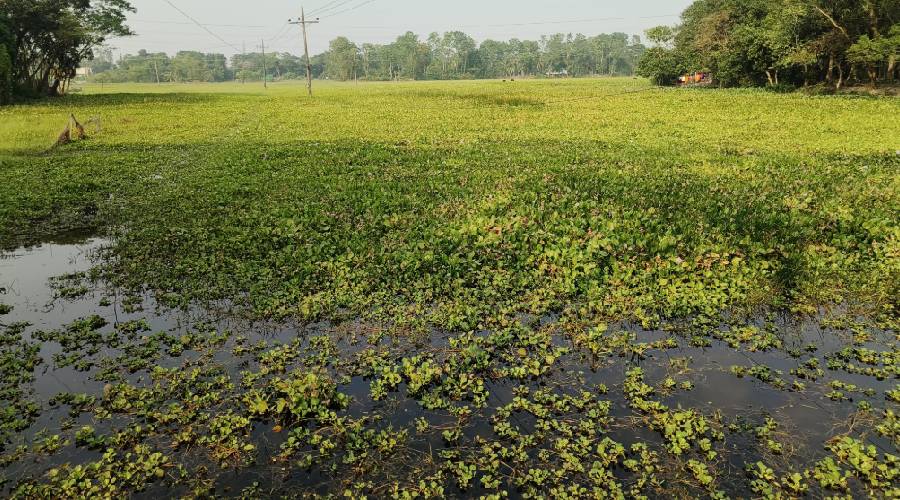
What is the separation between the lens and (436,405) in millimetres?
5504

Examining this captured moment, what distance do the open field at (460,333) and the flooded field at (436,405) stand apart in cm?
3

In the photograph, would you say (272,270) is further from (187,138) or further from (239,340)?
(187,138)

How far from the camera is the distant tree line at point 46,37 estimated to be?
45.7m

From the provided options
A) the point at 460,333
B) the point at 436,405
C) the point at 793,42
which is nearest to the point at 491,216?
the point at 460,333

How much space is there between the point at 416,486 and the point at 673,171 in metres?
13.5

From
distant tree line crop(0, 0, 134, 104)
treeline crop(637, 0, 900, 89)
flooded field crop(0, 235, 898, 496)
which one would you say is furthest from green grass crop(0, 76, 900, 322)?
distant tree line crop(0, 0, 134, 104)

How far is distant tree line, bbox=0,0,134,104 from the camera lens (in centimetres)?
4572

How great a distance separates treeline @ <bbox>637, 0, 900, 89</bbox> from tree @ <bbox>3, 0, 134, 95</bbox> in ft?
215

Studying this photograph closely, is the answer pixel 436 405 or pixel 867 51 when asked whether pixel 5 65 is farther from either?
pixel 867 51

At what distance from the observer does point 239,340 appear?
6.89m

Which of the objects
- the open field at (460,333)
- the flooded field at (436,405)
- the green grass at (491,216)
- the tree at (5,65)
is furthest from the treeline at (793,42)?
the tree at (5,65)

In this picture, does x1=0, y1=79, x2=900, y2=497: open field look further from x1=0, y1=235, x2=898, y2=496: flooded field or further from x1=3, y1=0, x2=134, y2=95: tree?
x1=3, y1=0, x2=134, y2=95: tree

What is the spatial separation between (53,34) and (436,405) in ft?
215

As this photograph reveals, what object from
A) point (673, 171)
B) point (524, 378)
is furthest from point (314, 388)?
point (673, 171)
